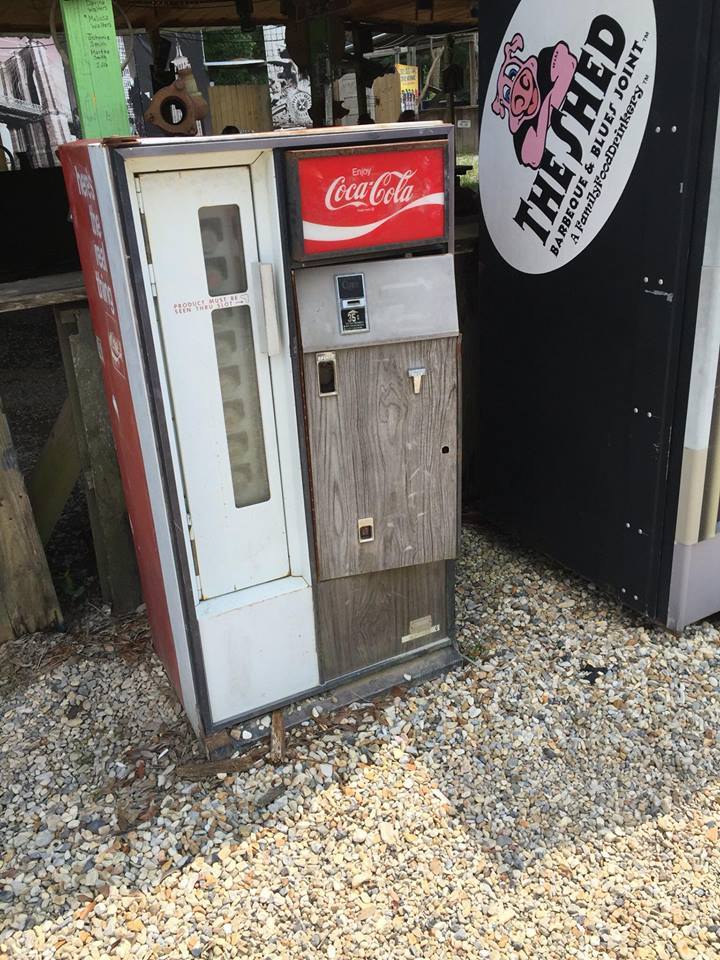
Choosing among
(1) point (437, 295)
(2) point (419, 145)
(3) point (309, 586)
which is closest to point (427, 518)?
(3) point (309, 586)

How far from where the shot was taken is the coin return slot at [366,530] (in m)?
2.64

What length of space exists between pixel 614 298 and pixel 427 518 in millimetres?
1104

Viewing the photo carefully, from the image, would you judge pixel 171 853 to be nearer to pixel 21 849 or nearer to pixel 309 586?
pixel 21 849

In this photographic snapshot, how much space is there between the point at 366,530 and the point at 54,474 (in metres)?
1.50

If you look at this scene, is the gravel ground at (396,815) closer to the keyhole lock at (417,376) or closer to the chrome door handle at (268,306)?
the keyhole lock at (417,376)

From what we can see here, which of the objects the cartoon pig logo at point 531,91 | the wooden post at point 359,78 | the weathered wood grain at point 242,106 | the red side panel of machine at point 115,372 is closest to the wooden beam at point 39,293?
the red side panel of machine at point 115,372

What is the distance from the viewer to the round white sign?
2.68 meters

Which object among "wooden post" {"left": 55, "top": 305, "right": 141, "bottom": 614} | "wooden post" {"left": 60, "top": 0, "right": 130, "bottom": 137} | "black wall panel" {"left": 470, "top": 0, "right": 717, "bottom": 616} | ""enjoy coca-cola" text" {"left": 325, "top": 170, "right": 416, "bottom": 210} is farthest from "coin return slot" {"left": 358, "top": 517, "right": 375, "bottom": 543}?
"wooden post" {"left": 60, "top": 0, "right": 130, "bottom": 137}

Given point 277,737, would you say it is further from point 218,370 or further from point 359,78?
point 359,78

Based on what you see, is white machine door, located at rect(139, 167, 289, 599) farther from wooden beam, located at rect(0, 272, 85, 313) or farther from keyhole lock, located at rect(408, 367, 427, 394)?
wooden beam, located at rect(0, 272, 85, 313)

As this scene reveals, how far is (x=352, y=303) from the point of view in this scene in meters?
2.35

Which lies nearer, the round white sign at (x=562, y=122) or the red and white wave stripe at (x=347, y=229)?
the red and white wave stripe at (x=347, y=229)

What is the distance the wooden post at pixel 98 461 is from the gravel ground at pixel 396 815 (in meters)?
0.29

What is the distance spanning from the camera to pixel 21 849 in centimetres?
242
